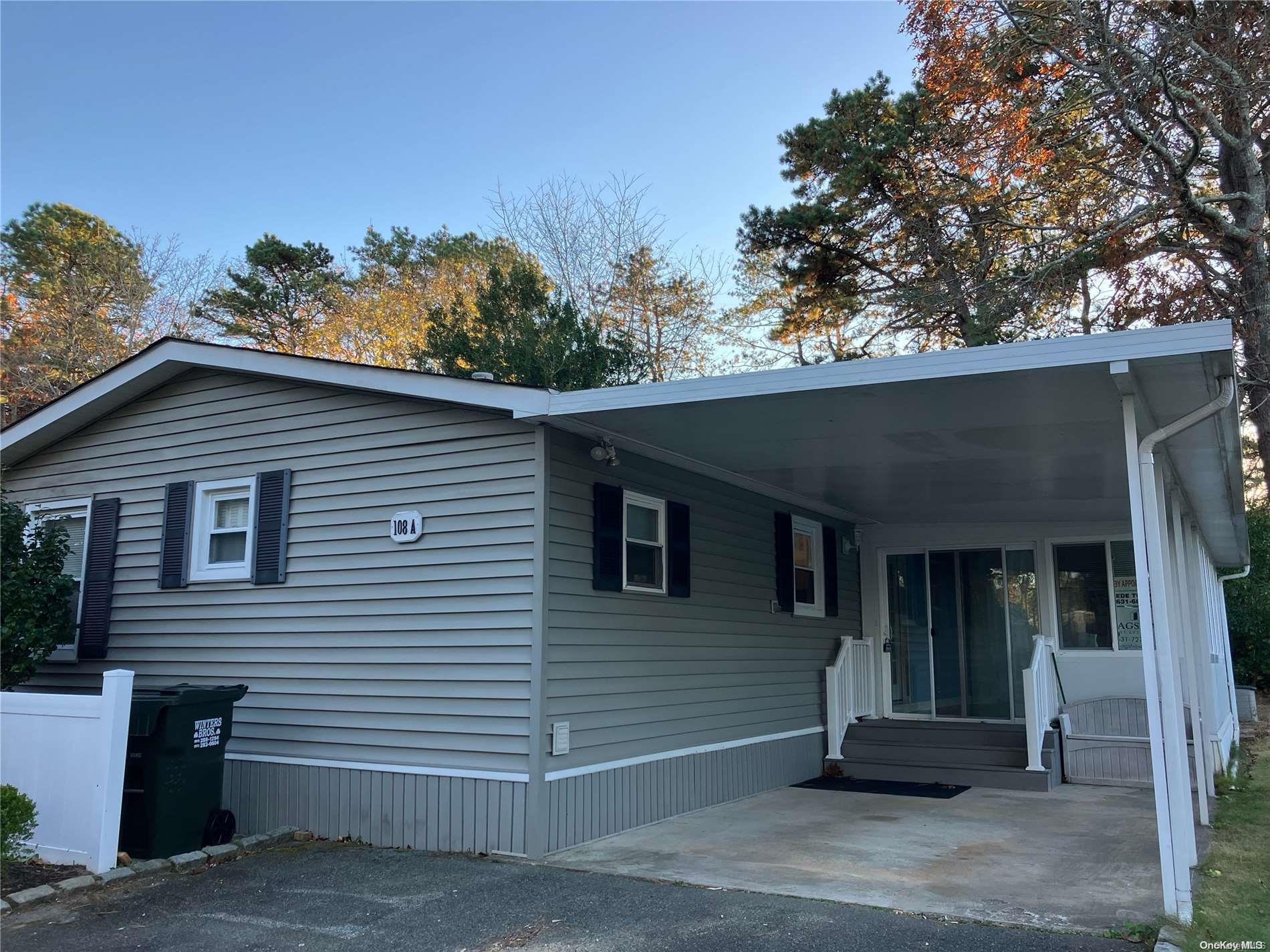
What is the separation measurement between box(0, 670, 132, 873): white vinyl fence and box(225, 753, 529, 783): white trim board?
51.6 inches

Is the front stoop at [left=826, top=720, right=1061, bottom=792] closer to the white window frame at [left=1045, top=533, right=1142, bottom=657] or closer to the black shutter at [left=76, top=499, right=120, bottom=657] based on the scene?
the white window frame at [left=1045, top=533, right=1142, bottom=657]

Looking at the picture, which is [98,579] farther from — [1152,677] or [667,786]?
[1152,677]

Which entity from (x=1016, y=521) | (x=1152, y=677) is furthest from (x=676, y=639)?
(x=1016, y=521)

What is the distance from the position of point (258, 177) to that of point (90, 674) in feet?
42.4

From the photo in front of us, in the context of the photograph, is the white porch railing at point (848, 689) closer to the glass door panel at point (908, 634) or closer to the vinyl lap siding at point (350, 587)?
the glass door panel at point (908, 634)

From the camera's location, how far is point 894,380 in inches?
180

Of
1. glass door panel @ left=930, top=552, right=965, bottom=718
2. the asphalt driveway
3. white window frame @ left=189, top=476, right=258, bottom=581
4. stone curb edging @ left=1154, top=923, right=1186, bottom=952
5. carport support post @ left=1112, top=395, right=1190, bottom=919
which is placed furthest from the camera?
glass door panel @ left=930, top=552, right=965, bottom=718

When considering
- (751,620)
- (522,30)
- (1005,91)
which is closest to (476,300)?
(522,30)

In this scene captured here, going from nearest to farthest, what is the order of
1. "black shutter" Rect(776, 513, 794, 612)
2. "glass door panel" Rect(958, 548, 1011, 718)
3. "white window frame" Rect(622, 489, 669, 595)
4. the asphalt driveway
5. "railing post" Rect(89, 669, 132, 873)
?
1. the asphalt driveway
2. "railing post" Rect(89, 669, 132, 873)
3. "white window frame" Rect(622, 489, 669, 595)
4. "black shutter" Rect(776, 513, 794, 612)
5. "glass door panel" Rect(958, 548, 1011, 718)

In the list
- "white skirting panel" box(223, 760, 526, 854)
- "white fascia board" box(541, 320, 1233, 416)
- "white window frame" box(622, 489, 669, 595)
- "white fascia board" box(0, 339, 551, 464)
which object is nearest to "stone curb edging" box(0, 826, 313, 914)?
"white skirting panel" box(223, 760, 526, 854)

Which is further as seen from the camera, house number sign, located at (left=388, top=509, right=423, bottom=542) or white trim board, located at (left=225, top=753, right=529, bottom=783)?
house number sign, located at (left=388, top=509, right=423, bottom=542)

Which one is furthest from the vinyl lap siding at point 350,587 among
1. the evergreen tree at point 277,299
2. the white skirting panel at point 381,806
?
the evergreen tree at point 277,299

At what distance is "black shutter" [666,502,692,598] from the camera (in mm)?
7320

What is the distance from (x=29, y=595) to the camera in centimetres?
733
